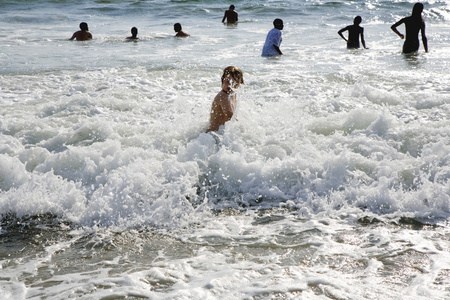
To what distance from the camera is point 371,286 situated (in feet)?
9.46

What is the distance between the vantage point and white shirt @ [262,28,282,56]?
11812 mm

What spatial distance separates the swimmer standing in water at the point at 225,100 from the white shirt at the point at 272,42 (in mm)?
Result: 6548

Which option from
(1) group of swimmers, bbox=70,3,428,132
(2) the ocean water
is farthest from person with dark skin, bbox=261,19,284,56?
(2) the ocean water

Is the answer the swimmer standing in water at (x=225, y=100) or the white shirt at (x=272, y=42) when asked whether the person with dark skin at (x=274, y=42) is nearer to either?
the white shirt at (x=272, y=42)

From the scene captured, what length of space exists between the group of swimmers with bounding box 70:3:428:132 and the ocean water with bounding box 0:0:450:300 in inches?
7.9

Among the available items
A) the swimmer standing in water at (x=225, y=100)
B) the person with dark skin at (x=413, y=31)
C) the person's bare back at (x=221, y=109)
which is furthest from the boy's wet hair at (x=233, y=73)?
the person with dark skin at (x=413, y=31)

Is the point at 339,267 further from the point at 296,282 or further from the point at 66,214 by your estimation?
the point at 66,214

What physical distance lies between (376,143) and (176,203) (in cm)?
274

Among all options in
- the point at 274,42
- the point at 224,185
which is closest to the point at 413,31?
the point at 274,42

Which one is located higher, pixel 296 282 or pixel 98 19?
pixel 98 19

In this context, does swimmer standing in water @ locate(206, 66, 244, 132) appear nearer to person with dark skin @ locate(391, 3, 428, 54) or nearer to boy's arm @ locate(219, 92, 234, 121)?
boy's arm @ locate(219, 92, 234, 121)

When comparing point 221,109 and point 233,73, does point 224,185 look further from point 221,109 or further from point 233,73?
point 233,73

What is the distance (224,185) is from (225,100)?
1443 mm

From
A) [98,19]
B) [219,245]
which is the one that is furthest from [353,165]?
[98,19]
